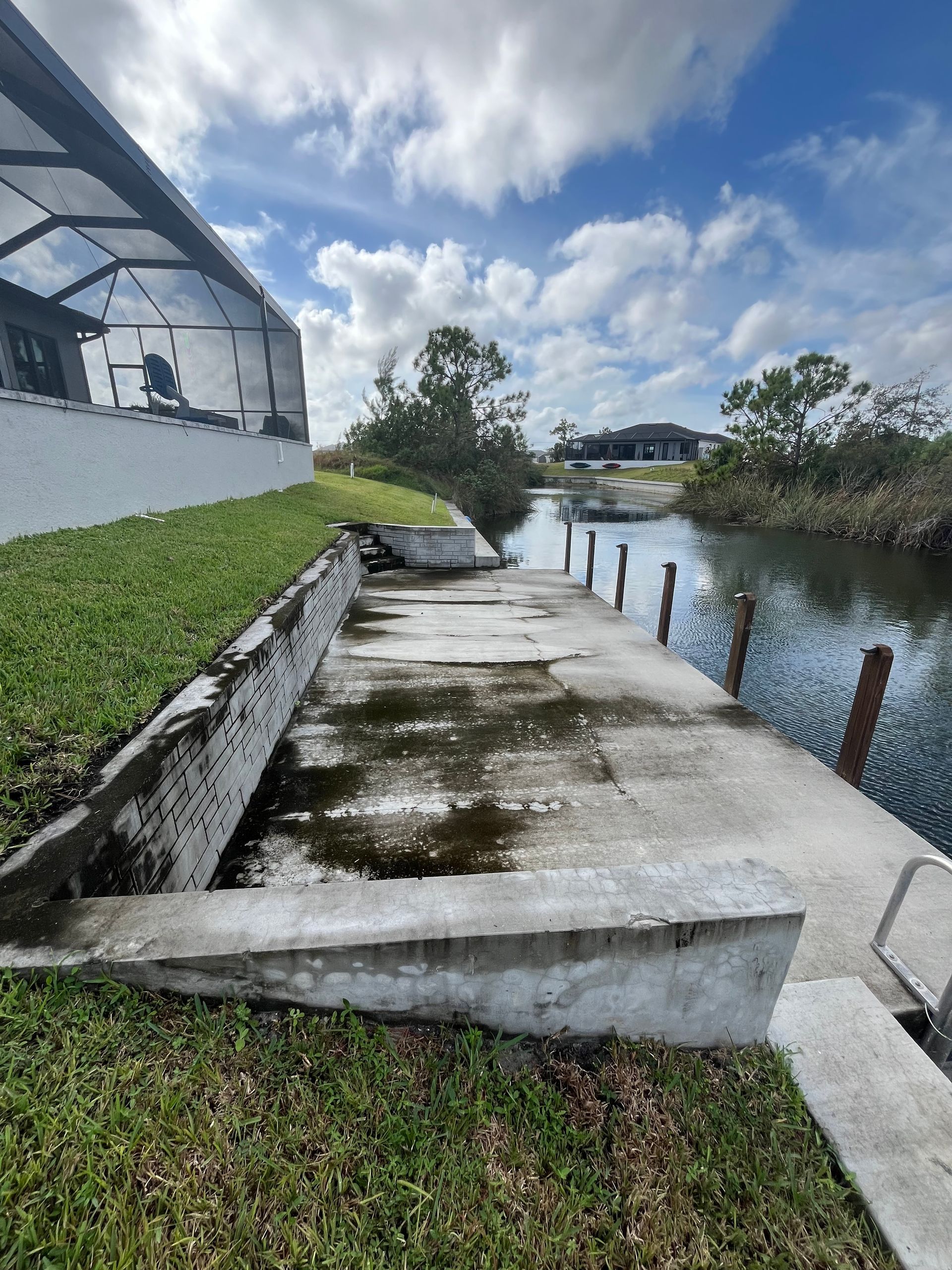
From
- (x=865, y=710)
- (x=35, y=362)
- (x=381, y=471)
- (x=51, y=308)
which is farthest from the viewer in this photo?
(x=381, y=471)

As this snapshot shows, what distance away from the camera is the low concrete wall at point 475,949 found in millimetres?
1322

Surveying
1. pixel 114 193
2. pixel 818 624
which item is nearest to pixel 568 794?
pixel 818 624

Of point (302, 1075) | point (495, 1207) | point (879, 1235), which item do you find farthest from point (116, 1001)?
point (879, 1235)

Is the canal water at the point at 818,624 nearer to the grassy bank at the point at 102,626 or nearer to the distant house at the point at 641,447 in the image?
the grassy bank at the point at 102,626

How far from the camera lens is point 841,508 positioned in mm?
18531

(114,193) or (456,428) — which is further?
(456,428)

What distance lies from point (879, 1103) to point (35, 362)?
33.0 ft

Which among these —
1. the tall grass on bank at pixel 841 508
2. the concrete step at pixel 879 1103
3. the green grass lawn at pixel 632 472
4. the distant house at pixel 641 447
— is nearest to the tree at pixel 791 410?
the tall grass on bank at pixel 841 508

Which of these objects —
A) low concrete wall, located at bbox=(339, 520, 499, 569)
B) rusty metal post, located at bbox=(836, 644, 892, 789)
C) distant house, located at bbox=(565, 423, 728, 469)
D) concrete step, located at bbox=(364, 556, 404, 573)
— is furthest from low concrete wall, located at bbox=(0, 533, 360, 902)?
distant house, located at bbox=(565, 423, 728, 469)

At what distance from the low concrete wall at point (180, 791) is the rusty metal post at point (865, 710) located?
12.2 feet

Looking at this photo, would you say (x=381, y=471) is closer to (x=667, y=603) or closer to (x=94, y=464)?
(x=94, y=464)

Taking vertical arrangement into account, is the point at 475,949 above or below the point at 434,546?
above

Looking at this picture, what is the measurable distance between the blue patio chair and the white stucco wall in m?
1.00

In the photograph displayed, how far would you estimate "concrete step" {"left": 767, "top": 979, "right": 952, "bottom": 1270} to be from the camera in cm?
115
